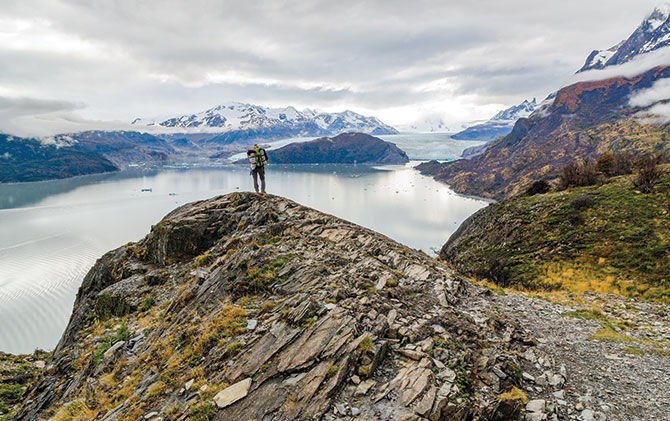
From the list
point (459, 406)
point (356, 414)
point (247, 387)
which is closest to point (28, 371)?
point (247, 387)

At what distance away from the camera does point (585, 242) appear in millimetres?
→ 19406

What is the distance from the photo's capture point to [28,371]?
64.8 ft

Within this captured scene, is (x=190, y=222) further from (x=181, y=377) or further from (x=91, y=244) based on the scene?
(x=91, y=244)

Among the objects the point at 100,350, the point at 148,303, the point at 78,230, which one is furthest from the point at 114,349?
the point at 78,230

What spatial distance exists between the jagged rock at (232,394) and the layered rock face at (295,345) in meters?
0.03

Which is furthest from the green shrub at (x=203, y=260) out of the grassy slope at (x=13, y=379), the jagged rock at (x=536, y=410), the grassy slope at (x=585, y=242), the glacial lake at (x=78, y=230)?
Result: the glacial lake at (x=78, y=230)

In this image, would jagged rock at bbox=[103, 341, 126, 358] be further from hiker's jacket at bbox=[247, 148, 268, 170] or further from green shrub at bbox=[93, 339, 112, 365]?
hiker's jacket at bbox=[247, 148, 268, 170]

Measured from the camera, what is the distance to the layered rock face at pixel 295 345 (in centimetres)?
569

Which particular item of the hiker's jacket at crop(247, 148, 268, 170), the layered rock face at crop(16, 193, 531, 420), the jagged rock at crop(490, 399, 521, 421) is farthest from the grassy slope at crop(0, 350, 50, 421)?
the jagged rock at crop(490, 399, 521, 421)

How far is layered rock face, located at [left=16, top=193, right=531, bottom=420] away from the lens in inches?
224

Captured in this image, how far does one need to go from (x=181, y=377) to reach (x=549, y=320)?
11.6 metres

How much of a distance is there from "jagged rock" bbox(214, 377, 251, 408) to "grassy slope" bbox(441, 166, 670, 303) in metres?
16.7

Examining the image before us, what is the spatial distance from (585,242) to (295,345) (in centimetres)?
2092

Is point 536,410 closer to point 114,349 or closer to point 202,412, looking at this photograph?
point 202,412
